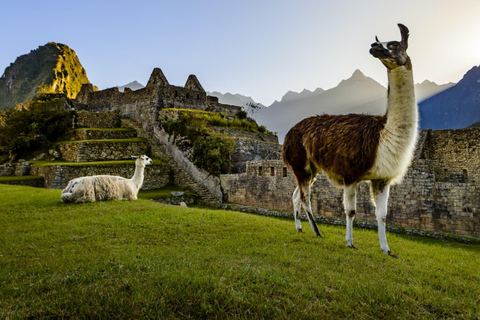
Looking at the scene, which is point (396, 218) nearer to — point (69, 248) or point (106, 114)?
point (69, 248)

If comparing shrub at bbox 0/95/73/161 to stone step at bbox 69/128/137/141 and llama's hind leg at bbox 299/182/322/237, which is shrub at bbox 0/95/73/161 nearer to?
stone step at bbox 69/128/137/141

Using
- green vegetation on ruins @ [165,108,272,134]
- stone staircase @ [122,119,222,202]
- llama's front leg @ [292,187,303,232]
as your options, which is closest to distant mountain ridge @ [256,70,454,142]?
green vegetation on ruins @ [165,108,272,134]

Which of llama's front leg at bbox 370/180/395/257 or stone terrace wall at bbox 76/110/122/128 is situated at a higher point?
stone terrace wall at bbox 76/110/122/128

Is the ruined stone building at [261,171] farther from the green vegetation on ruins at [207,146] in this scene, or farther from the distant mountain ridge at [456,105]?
the distant mountain ridge at [456,105]

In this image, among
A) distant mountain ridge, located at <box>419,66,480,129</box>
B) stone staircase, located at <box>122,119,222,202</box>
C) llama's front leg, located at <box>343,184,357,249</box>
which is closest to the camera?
llama's front leg, located at <box>343,184,357,249</box>

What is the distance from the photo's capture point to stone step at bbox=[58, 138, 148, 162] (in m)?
19.0

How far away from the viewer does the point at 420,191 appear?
10.0m

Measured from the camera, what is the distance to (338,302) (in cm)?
Result: 230

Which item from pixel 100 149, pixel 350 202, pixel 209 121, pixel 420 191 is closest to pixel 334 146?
pixel 350 202

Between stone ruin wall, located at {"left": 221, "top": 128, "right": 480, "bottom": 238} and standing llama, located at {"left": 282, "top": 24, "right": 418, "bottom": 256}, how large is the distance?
6994mm

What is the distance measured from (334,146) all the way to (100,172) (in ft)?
53.1

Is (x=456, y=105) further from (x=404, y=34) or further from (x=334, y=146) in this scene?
(x=334, y=146)

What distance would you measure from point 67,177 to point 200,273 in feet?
54.4

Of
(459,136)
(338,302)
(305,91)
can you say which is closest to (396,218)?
(459,136)
